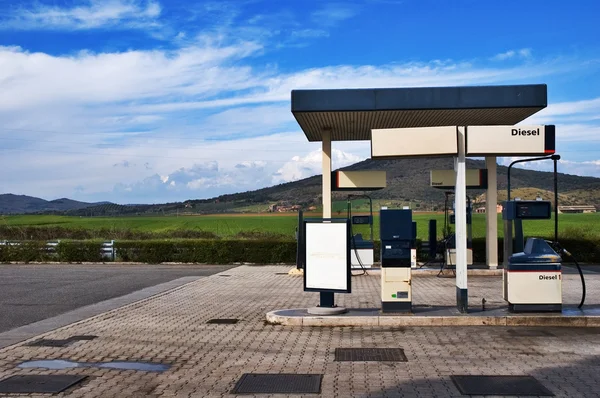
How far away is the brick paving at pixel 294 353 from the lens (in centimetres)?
736

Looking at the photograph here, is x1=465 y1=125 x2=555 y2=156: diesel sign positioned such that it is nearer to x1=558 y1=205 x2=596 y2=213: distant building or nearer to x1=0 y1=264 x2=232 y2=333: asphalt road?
x1=0 y1=264 x2=232 y2=333: asphalt road

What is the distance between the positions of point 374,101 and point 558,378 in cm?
1121

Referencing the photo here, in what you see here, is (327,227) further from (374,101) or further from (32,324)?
(374,101)

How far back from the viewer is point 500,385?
7250mm

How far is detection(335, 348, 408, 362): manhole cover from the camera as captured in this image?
8.70 meters

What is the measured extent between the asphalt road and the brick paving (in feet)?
5.88

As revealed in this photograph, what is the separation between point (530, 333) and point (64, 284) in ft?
45.7

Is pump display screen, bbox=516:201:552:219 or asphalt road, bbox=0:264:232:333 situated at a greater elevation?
pump display screen, bbox=516:201:552:219

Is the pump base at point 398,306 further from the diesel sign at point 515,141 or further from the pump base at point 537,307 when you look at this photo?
the diesel sign at point 515,141

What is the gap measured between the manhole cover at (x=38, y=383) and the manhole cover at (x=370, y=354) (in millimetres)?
3269

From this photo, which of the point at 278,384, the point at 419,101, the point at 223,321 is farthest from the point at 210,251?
the point at 278,384

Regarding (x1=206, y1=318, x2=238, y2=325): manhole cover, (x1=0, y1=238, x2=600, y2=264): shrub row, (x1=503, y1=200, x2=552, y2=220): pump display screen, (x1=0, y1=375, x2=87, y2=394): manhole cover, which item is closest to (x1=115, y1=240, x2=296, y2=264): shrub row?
(x1=0, y1=238, x2=600, y2=264): shrub row

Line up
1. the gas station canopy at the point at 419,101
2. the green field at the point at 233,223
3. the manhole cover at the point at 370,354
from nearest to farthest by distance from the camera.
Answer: the manhole cover at the point at 370,354, the gas station canopy at the point at 419,101, the green field at the point at 233,223

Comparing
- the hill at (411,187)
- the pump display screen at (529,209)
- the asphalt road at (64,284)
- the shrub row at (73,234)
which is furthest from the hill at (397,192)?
the pump display screen at (529,209)
